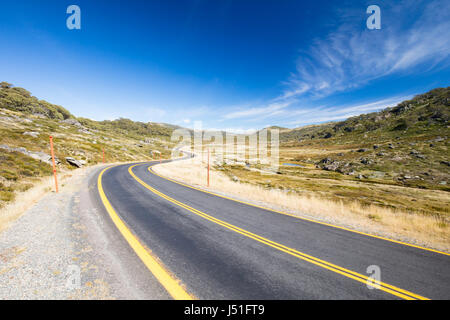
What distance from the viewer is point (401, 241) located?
5605 millimetres

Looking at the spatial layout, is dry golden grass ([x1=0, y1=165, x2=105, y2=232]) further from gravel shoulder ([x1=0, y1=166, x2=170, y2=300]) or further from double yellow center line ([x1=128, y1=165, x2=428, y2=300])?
double yellow center line ([x1=128, y1=165, x2=428, y2=300])

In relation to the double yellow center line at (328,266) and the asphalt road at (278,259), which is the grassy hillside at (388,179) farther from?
the double yellow center line at (328,266)

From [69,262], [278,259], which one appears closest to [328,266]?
[278,259]

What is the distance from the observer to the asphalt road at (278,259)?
339cm

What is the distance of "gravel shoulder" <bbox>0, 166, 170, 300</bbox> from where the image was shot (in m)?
2.99

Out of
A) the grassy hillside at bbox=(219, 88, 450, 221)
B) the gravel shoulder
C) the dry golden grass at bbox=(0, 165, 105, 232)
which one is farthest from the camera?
the grassy hillside at bbox=(219, 88, 450, 221)

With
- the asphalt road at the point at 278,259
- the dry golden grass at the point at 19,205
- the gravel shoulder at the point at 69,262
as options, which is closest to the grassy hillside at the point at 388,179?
the asphalt road at the point at 278,259

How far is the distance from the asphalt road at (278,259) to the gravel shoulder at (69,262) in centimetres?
68

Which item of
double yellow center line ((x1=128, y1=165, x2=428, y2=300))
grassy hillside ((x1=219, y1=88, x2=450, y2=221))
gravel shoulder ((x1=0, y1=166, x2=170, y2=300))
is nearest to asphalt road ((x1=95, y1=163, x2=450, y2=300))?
double yellow center line ((x1=128, y1=165, x2=428, y2=300))

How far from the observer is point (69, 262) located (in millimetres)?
3775

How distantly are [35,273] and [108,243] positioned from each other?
4.82 feet

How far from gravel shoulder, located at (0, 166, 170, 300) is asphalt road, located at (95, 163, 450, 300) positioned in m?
0.68

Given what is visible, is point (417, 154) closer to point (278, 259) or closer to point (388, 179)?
point (388, 179)
